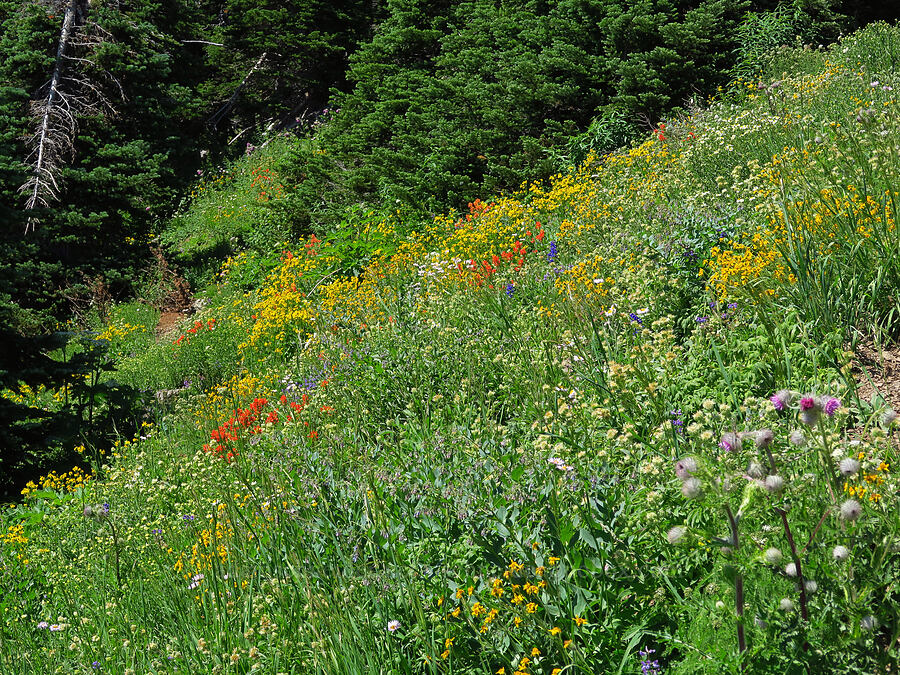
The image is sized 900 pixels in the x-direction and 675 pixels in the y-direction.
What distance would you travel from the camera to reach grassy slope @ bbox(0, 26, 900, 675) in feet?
6.70

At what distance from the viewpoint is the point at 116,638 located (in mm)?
3127

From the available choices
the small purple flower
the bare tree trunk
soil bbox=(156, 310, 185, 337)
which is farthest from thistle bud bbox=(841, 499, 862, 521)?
the bare tree trunk

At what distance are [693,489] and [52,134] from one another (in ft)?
47.5

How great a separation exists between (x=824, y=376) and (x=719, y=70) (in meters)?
8.29

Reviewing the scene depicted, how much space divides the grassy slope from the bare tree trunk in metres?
7.62

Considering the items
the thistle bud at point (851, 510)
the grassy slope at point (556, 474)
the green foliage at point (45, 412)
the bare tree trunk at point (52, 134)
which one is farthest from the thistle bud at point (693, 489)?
the bare tree trunk at point (52, 134)

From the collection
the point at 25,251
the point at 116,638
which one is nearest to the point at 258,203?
the point at 25,251

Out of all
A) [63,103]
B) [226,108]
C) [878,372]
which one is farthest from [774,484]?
[226,108]

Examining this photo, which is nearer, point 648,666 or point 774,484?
point 774,484

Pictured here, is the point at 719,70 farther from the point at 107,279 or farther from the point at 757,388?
the point at 107,279

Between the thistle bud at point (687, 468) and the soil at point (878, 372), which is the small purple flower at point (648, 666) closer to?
the thistle bud at point (687, 468)

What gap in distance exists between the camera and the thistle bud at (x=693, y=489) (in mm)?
1645

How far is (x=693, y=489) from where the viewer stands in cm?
165

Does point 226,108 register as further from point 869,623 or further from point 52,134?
point 869,623
